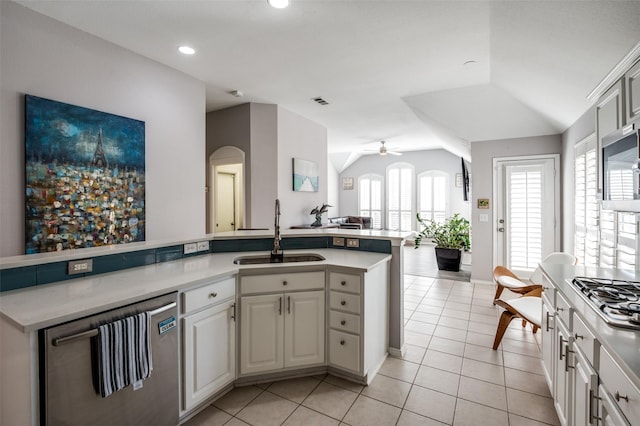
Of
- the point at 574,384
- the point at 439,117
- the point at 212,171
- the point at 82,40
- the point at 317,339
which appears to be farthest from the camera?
the point at 212,171

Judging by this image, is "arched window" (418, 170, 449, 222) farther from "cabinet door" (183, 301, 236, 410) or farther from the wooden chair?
"cabinet door" (183, 301, 236, 410)

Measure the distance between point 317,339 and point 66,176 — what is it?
2484 millimetres

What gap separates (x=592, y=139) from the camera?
3.12m

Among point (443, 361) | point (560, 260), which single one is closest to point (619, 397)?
point (443, 361)

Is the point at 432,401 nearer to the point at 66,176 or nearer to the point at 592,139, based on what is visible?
the point at 592,139

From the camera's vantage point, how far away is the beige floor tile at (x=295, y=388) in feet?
6.97

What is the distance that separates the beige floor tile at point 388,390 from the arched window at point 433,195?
7706mm

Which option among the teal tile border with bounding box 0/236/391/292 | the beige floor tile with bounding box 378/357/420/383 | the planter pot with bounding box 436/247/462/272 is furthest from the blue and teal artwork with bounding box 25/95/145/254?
the planter pot with bounding box 436/247/462/272

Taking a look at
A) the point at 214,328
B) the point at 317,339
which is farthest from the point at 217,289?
the point at 317,339

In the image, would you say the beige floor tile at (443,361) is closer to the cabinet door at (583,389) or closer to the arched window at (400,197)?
the cabinet door at (583,389)

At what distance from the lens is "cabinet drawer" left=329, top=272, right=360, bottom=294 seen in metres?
2.20

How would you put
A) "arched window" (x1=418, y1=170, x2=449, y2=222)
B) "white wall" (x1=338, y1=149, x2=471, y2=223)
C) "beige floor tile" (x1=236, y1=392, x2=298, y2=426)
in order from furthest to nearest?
"arched window" (x1=418, y1=170, x2=449, y2=222) → "white wall" (x1=338, y1=149, x2=471, y2=223) → "beige floor tile" (x1=236, y1=392, x2=298, y2=426)

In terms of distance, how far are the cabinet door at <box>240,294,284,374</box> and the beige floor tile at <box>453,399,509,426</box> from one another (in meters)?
1.25

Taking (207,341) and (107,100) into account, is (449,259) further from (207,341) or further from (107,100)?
(107,100)
